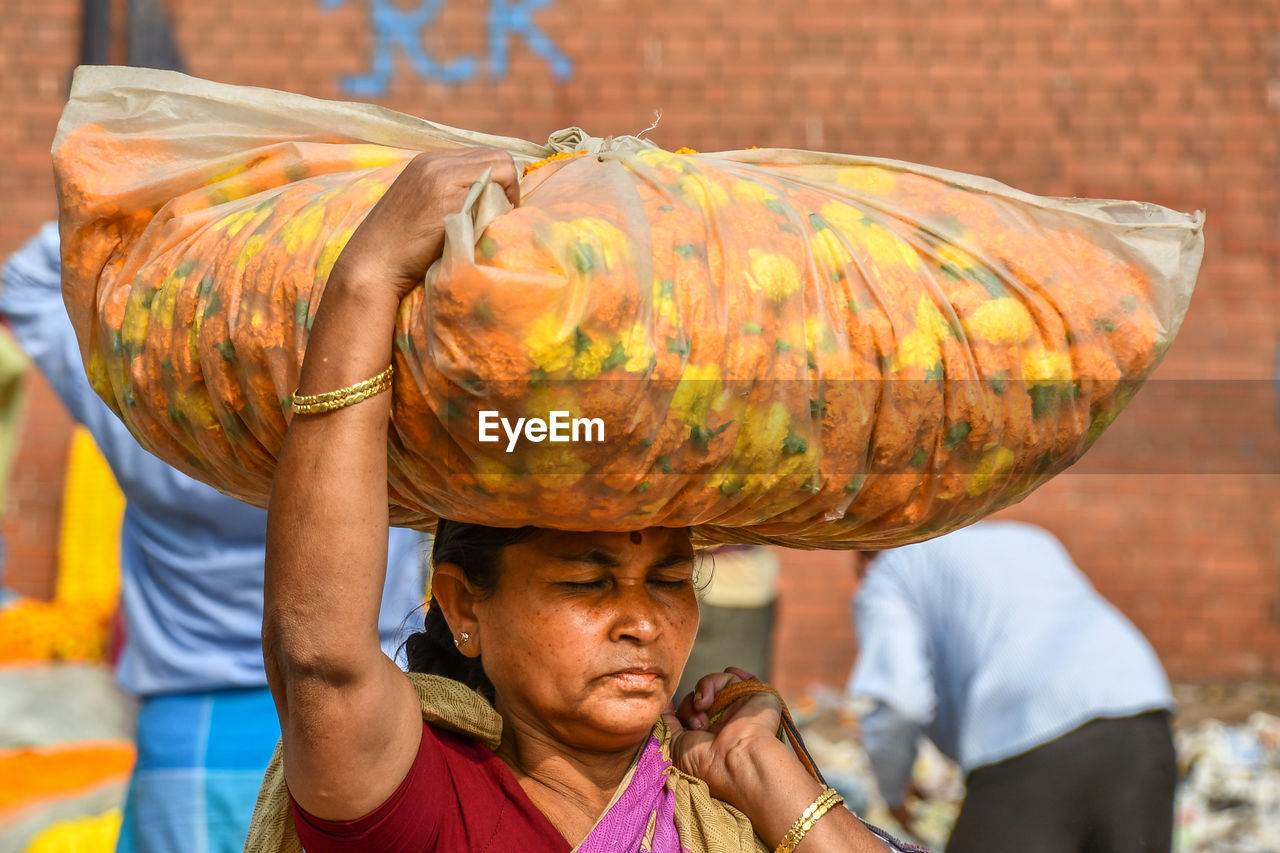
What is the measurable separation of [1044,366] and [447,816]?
822 millimetres

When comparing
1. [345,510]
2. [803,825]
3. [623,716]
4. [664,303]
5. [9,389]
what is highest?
[664,303]

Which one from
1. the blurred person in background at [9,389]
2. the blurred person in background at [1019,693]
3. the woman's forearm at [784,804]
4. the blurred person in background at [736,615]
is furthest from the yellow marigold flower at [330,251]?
the blurred person in background at [736,615]

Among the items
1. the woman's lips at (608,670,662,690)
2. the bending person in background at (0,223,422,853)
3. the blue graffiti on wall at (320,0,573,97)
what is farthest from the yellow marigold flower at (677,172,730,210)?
the blue graffiti on wall at (320,0,573,97)

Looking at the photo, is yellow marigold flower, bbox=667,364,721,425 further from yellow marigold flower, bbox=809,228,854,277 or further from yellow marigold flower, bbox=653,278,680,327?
yellow marigold flower, bbox=809,228,854,277

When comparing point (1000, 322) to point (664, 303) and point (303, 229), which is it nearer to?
point (664, 303)

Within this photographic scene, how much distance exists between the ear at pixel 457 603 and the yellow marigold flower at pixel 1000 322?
0.70m

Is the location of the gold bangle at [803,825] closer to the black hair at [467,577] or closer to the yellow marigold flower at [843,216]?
the black hair at [467,577]

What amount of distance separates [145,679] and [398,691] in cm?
193

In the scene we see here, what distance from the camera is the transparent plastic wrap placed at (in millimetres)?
1327

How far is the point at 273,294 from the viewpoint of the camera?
4.75 ft

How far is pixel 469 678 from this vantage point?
1848 mm

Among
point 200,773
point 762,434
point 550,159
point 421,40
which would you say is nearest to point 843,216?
point 762,434

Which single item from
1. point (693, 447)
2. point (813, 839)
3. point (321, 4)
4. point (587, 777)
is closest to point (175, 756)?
point (587, 777)

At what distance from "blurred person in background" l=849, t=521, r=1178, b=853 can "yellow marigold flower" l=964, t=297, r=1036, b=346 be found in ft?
7.77
